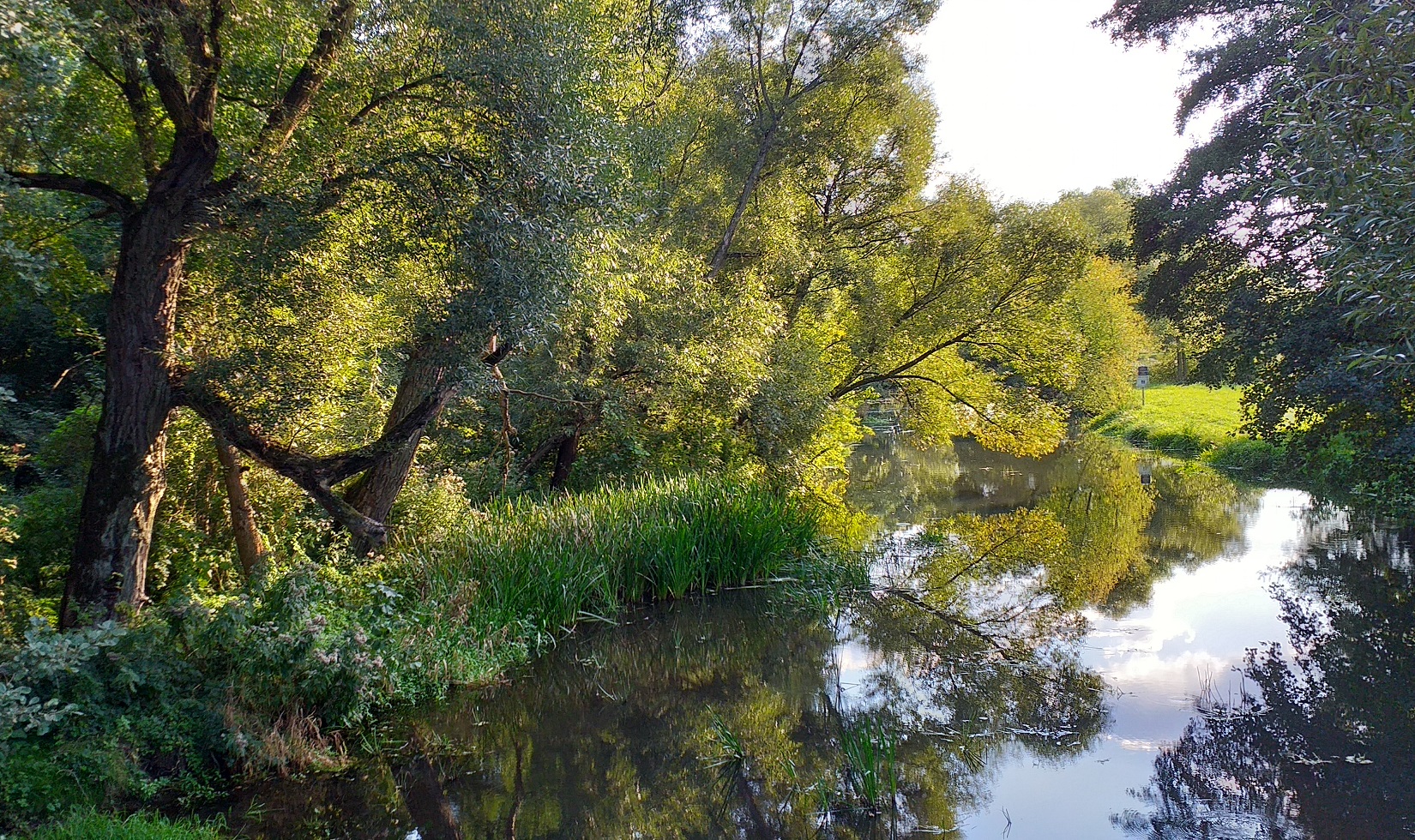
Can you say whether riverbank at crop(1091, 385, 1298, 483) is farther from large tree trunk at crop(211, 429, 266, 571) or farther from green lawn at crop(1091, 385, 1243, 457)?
large tree trunk at crop(211, 429, 266, 571)

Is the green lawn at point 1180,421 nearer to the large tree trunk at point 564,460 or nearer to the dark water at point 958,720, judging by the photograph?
the dark water at point 958,720

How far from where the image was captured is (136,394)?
727 centimetres

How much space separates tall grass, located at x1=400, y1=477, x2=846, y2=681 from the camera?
29.8ft

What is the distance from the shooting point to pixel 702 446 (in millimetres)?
14977

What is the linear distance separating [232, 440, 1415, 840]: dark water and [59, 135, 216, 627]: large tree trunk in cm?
252

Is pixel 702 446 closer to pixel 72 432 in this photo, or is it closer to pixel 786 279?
pixel 786 279

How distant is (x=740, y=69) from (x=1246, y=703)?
44.4 ft

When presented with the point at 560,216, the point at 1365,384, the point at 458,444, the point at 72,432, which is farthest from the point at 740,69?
the point at 72,432

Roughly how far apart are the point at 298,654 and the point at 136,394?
110 inches

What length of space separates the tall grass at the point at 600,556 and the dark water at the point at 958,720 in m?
0.45

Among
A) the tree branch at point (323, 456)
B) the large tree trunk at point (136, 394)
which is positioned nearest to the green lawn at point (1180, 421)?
the tree branch at point (323, 456)

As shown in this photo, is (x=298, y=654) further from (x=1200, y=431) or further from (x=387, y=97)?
(x=1200, y=431)

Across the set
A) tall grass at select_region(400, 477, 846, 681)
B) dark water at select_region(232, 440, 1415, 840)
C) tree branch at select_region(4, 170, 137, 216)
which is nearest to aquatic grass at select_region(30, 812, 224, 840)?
dark water at select_region(232, 440, 1415, 840)

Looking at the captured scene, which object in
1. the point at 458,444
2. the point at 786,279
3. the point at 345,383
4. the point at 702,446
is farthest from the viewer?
the point at 786,279
